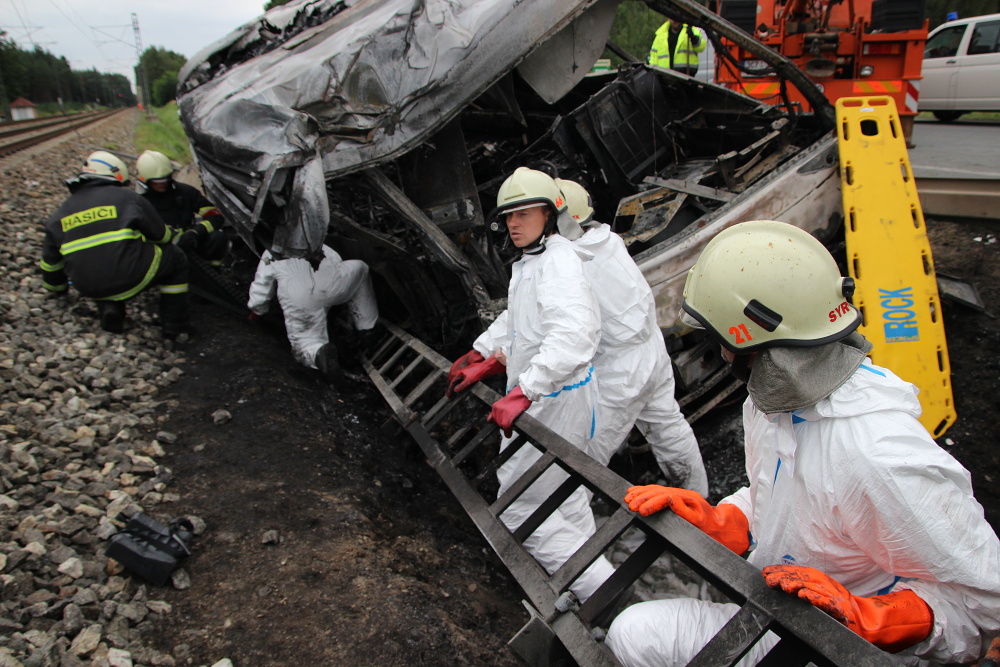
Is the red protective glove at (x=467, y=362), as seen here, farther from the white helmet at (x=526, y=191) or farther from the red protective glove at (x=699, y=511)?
the red protective glove at (x=699, y=511)

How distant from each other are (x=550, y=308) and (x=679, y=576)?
4.66 feet

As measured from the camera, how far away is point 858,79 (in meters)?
6.86

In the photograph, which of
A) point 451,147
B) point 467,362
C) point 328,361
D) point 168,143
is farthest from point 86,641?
point 168,143

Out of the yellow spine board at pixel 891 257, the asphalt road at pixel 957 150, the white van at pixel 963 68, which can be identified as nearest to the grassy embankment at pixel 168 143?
the yellow spine board at pixel 891 257

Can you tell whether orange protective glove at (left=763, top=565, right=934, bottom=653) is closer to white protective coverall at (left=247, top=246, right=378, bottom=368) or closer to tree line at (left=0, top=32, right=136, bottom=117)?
white protective coverall at (left=247, top=246, right=378, bottom=368)

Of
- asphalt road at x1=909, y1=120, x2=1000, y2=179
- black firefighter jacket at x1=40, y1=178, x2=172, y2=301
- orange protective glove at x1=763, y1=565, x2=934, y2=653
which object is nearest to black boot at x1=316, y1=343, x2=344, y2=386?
black firefighter jacket at x1=40, y1=178, x2=172, y2=301

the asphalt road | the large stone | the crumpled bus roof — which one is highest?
the crumpled bus roof

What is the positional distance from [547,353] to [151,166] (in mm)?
4757

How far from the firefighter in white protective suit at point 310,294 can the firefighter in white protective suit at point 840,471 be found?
11.5ft

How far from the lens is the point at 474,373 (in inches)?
118

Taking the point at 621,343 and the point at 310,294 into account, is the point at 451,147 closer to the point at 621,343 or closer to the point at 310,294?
the point at 621,343

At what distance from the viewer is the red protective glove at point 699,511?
5.62 feet

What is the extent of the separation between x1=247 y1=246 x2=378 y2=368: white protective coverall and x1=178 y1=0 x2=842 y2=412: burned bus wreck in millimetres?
269

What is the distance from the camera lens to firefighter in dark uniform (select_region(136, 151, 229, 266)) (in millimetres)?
5320
